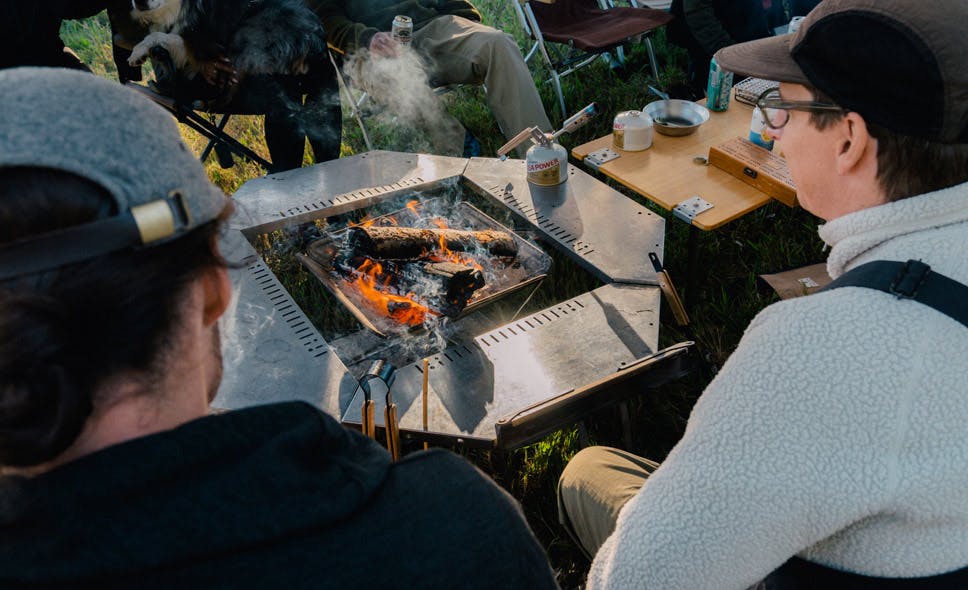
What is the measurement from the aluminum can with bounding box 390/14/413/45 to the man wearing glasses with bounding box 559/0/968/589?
3.55 metres

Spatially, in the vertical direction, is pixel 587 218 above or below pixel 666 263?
above

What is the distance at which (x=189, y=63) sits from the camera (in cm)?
399

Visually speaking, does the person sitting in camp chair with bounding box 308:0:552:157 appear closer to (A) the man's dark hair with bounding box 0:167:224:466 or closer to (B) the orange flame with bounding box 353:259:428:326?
(B) the orange flame with bounding box 353:259:428:326

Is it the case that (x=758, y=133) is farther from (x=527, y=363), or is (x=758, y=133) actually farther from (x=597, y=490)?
(x=597, y=490)

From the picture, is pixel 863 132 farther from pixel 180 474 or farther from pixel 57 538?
pixel 57 538

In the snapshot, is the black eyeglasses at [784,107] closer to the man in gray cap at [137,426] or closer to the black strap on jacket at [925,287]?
the black strap on jacket at [925,287]

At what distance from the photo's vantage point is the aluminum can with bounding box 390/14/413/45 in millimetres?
4461

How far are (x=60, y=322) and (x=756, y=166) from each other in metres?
3.12

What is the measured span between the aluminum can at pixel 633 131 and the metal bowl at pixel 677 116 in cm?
18

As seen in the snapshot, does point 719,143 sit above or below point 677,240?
above

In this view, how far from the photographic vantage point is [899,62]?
1229 mm

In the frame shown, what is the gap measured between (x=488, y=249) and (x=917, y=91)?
6.03 ft

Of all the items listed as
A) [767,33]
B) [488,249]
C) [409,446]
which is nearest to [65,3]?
[488,249]

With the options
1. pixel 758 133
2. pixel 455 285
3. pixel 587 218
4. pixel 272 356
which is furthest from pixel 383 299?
pixel 758 133
